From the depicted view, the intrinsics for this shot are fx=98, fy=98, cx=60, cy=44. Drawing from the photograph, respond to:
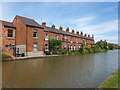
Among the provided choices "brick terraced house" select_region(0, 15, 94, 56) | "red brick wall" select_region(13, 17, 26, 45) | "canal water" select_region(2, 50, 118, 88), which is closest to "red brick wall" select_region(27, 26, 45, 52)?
"brick terraced house" select_region(0, 15, 94, 56)

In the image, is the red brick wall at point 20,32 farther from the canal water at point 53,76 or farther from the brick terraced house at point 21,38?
the canal water at point 53,76

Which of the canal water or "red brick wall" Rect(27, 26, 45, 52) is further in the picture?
"red brick wall" Rect(27, 26, 45, 52)

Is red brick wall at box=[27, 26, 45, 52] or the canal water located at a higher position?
red brick wall at box=[27, 26, 45, 52]

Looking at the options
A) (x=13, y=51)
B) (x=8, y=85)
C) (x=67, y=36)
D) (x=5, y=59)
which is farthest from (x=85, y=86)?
(x=67, y=36)

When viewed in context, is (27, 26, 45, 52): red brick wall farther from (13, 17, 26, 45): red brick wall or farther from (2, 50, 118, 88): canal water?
(2, 50, 118, 88): canal water

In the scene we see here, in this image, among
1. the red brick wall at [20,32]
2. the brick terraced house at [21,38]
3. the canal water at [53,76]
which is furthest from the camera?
the red brick wall at [20,32]

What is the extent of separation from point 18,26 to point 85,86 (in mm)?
20006

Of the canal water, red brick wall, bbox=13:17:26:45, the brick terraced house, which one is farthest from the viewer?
red brick wall, bbox=13:17:26:45

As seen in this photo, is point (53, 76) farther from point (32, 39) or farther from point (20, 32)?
point (20, 32)

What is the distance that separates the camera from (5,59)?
13617 mm

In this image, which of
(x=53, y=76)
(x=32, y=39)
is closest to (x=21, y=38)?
(x=32, y=39)

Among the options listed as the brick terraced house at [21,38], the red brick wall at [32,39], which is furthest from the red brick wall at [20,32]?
the red brick wall at [32,39]

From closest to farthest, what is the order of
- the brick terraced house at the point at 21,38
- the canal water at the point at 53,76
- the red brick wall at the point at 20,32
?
the canal water at the point at 53,76
the brick terraced house at the point at 21,38
the red brick wall at the point at 20,32

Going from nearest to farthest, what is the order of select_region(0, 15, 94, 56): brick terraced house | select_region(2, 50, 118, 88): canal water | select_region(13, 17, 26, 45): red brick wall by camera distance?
select_region(2, 50, 118, 88): canal water < select_region(0, 15, 94, 56): brick terraced house < select_region(13, 17, 26, 45): red brick wall
